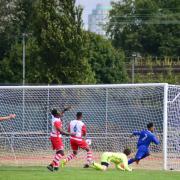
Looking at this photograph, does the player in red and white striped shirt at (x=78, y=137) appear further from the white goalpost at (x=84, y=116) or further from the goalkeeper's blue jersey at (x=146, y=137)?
the white goalpost at (x=84, y=116)

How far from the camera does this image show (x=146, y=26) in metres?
102

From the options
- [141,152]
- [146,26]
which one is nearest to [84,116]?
[141,152]

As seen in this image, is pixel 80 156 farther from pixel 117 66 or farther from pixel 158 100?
pixel 117 66

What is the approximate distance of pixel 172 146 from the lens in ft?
94.1

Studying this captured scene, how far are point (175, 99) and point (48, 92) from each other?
5603mm

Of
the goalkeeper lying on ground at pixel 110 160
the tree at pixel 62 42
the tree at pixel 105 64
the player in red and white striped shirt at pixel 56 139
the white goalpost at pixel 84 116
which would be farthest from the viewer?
the tree at pixel 105 64

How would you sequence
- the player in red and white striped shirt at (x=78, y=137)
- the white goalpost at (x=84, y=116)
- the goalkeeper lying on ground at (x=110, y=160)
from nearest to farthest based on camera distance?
the goalkeeper lying on ground at (x=110, y=160), the player in red and white striped shirt at (x=78, y=137), the white goalpost at (x=84, y=116)

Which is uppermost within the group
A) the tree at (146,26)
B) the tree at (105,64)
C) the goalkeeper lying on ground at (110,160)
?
the tree at (146,26)

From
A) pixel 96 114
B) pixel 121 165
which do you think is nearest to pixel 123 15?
pixel 96 114

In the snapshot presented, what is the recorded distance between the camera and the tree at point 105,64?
68.8 m

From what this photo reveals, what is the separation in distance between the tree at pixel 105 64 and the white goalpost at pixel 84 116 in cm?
3522

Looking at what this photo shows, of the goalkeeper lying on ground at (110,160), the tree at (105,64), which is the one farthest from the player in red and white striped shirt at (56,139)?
the tree at (105,64)

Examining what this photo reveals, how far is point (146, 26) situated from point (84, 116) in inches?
2787

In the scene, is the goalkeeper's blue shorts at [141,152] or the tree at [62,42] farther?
the tree at [62,42]
